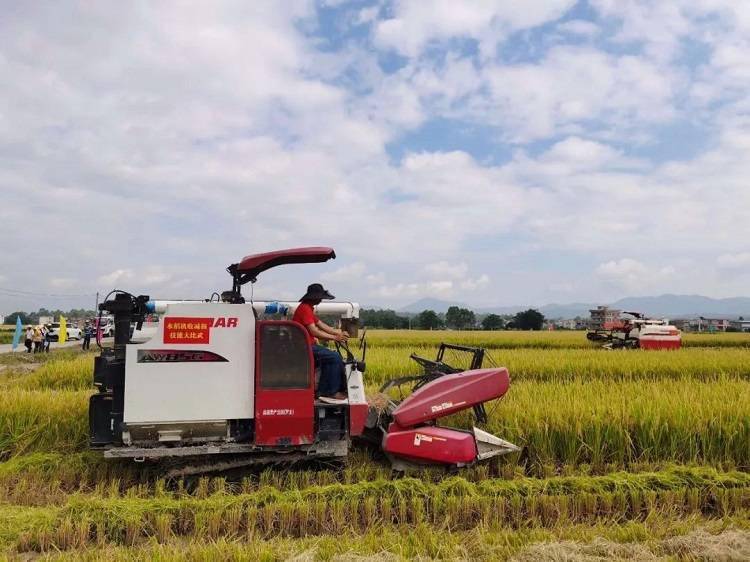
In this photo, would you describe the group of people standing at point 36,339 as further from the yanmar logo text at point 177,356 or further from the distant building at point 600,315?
the distant building at point 600,315

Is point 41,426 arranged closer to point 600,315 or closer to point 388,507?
point 388,507

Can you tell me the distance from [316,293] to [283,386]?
106cm

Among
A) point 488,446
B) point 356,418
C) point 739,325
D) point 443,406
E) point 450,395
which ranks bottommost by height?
point 488,446

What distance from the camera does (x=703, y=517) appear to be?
541cm

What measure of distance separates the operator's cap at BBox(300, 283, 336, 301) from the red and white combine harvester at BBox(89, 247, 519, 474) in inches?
13.6

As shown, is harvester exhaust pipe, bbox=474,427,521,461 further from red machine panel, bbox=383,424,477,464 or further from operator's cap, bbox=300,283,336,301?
operator's cap, bbox=300,283,336,301

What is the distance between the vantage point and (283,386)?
5836 millimetres

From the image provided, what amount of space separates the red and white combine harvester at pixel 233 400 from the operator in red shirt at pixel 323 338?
164mm

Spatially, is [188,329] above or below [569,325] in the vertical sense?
above

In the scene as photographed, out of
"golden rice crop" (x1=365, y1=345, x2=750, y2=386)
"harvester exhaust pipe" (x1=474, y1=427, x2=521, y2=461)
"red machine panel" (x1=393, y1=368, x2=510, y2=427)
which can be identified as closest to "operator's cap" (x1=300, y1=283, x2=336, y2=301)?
"red machine panel" (x1=393, y1=368, x2=510, y2=427)

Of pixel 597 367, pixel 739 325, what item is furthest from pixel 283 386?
pixel 739 325

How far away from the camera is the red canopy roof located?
6090mm

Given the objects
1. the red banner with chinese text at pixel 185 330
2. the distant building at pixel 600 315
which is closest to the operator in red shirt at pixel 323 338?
the red banner with chinese text at pixel 185 330

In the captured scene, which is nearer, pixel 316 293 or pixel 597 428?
pixel 316 293
